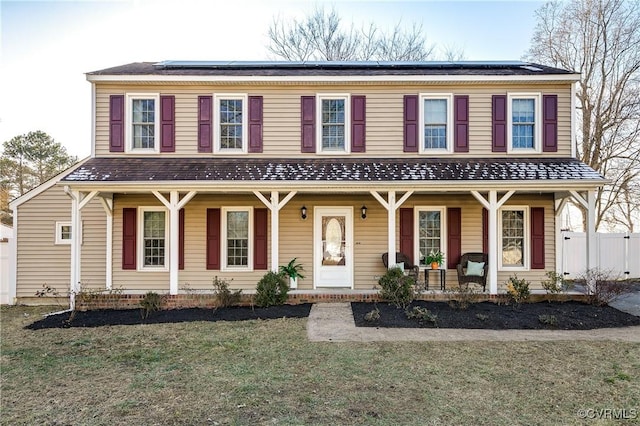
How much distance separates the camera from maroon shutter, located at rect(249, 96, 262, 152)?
33.0 ft

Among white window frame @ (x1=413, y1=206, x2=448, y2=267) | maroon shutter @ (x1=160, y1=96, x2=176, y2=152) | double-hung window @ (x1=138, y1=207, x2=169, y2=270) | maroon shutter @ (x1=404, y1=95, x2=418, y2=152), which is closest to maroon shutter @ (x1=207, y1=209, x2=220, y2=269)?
double-hung window @ (x1=138, y1=207, x2=169, y2=270)

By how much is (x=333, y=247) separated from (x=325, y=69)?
5.34 m

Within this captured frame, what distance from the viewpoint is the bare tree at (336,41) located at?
64.5ft

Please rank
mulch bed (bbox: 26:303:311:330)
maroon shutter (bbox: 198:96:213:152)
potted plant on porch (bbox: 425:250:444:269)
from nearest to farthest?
mulch bed (bbox: 26:303:311:330) < potted plant on porch (bbox: 425:250:444:269) < maroon shutter (bbox: 198:96:213:152)

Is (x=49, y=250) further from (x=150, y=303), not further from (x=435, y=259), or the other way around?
(x=435, y=259)

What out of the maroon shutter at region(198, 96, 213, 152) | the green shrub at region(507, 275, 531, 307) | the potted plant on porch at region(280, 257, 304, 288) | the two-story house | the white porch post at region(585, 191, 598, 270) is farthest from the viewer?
the maroon shutter at region(198, 96, 213, 152)

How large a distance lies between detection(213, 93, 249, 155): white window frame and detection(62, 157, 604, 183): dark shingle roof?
30 cm

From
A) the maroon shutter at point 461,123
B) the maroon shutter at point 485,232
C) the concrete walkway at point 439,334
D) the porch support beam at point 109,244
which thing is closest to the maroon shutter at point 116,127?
the porch support beam at point 109,244

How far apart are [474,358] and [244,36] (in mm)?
17147

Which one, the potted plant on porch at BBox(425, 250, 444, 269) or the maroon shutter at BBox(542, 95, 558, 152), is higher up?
the maroon shutter at BBox(542, 95, 558, 152)

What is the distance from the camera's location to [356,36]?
19906 millimetres

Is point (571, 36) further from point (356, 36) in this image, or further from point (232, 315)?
point (232, 315)

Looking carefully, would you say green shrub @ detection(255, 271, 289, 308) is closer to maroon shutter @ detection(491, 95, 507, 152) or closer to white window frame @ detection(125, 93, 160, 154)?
white window frame @ detection(125, 93, 160, 154)

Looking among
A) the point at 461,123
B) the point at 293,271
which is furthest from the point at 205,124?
the point at 461,123
